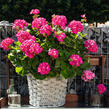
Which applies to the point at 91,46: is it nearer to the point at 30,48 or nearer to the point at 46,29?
the point at 46,29

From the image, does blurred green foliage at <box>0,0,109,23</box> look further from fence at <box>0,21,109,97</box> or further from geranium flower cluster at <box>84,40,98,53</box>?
geranium flower cluster at <box>84,40,98,53</box>

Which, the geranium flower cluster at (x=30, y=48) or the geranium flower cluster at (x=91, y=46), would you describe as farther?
the geranium flower cluster at (x=91, y=46)

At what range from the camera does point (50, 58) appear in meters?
1.98

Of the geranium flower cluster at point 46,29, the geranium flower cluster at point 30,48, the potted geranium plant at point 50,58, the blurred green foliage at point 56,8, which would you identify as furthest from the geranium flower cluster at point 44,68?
the blurred green foliage at point 56,8

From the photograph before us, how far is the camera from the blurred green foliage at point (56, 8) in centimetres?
473

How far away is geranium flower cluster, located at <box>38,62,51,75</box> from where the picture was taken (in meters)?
1.88

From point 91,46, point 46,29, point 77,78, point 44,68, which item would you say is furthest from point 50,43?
point 77,78

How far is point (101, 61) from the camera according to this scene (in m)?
2.58

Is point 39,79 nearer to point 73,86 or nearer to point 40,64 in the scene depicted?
point 40,64

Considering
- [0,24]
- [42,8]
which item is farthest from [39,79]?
[42,8]

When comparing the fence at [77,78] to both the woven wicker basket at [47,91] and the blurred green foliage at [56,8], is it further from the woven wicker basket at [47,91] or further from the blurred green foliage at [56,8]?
the blurred green foliage at [56,8]

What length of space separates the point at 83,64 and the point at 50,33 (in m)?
0.39

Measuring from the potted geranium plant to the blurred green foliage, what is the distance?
2723mm

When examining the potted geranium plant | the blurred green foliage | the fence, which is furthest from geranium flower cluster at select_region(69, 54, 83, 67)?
the blurred green foliage
